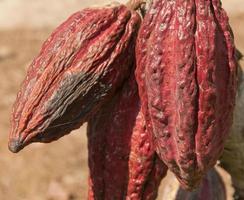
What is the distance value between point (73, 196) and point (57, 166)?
272mm

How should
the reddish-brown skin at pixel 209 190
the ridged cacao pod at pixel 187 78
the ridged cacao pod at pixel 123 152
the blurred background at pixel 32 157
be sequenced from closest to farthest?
the ridged cacao pod at pixel 187 78 < the ridged cacao pod at pixel 123 152 < the reddish-brown skin at pixel 209 190 < the blurred background at pixel 32 157

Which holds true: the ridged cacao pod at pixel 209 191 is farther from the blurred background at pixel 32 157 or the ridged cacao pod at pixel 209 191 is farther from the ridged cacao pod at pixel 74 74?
the blurred background at pixel 32 157

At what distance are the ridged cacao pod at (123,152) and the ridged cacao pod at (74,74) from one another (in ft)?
0.14

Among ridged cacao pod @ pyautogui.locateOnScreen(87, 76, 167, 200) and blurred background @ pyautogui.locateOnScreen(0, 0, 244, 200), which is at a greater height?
ridged cacao pod @ pyautogui.locateOnScreen(87, 76, 167, 200)

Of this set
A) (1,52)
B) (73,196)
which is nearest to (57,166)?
(73,196)

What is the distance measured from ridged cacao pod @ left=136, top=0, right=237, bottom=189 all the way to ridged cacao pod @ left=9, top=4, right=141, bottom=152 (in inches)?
2.2

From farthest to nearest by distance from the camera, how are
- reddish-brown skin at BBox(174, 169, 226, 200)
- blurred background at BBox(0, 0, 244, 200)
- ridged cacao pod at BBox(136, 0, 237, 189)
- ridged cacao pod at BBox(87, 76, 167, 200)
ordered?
blurred background at BBox(0, 0, 244, 200) < reddish-brown skin at BBox(174, 169, 226, 200) < ridged cacao pod at BBox(87, 76, 167, 200) < ridged cacao pod at BBox(136, 0, 237, 189)

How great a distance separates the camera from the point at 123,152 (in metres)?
1.20

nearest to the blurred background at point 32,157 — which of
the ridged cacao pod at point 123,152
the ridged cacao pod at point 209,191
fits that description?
the ridged cacao pod at point 209,191

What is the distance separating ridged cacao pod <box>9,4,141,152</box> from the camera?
3.59ft

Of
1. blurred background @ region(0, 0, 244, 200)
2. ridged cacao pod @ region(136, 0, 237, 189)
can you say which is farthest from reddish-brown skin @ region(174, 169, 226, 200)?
blurred background @ region(0, 0, 244, 200)

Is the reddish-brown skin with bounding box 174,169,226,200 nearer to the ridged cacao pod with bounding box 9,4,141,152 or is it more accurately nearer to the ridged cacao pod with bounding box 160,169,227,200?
the ridged cacao pod with bounding box 160,169,227,200

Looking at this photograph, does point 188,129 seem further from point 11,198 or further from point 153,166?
point 11,198

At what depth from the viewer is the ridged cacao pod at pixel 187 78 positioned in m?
1.04
